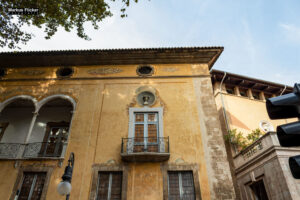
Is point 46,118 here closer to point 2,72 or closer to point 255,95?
point 2,72

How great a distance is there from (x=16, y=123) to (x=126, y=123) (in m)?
7.30

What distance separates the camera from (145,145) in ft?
32.6

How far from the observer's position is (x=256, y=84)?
1614 cm

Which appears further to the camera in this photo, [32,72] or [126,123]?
[32,72]

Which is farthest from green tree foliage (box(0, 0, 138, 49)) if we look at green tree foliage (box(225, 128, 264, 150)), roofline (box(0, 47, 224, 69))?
green tree foliage (box(225, 128, 264, 150))

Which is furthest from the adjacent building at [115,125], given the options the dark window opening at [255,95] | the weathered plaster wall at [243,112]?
the dark window opening at [255,95]

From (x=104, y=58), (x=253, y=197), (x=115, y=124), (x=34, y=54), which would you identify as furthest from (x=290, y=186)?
(x=34, y=54)

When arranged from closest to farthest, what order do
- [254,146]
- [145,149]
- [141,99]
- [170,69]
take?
[145,149] < [254,146] < [141,99] < [170,69]

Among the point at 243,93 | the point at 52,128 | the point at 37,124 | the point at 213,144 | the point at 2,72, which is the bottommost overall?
the point at 213,144

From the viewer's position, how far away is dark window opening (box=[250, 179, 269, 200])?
34.2 ft

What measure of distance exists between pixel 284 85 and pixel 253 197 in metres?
9.47

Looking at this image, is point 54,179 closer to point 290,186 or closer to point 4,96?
point 4,96

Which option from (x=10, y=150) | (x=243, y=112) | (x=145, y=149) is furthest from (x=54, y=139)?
(x=243, y=112)

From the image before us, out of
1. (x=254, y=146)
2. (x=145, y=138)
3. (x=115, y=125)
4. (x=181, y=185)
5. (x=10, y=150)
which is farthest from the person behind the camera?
(x=10, y=150)
